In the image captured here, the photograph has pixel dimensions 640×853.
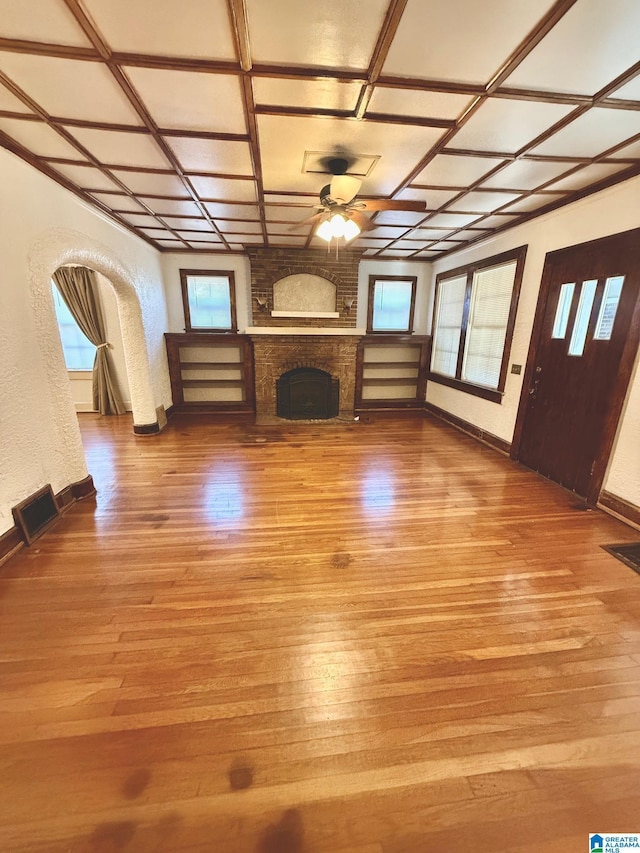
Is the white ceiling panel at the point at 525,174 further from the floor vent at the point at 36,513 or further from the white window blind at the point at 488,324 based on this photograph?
the floor vent at the point at 36,513

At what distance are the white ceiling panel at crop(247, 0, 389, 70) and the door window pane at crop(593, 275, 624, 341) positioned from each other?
2.60 m

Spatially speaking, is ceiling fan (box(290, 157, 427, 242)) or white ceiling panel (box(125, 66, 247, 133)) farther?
ceiling fan (box(290, 157, 427, 242))

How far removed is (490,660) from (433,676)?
1.02ft

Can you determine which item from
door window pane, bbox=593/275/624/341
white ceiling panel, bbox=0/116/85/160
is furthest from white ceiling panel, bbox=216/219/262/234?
door window pane, bbox=593/275/624/341

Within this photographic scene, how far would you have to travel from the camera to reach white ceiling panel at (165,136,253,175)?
2.30 m

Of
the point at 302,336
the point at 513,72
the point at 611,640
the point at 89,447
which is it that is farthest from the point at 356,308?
the point at 611,640

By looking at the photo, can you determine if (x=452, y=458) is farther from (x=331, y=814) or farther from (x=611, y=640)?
(x=331, y=814)

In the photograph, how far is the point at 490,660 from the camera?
162 cm

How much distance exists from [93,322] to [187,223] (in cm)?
285

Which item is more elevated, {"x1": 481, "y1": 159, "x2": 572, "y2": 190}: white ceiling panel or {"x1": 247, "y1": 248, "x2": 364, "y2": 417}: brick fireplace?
{"x1": 481, "y1": 159, "x2": 572, "y2": 190}: white ceiling panel

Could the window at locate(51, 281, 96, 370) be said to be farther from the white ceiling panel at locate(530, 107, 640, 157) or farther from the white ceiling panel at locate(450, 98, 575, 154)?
the white ceiling panel at locate(530, 107, 640, 157)

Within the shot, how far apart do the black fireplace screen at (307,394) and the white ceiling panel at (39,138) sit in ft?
12.5

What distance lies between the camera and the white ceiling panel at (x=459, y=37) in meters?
1.34

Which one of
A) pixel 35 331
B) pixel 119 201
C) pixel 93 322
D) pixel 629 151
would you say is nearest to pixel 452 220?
pixel 629 151
